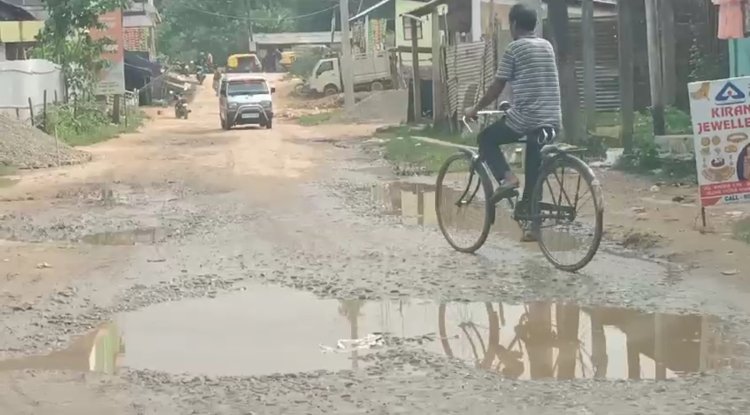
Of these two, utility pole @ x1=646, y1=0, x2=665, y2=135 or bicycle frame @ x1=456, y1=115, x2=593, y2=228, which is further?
utility pole @ x1=646, y1=0, x2=665, y2=135

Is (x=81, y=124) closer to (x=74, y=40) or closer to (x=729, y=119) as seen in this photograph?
(x=74, y=40)

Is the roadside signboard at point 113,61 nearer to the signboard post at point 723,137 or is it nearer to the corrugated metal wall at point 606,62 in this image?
the corrugated metal wall at point 606,62

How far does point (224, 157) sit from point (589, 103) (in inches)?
285

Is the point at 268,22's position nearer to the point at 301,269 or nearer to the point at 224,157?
the point at 224,157

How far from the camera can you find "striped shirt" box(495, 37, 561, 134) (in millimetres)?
7762

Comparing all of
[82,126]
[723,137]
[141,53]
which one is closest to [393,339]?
[723,137]

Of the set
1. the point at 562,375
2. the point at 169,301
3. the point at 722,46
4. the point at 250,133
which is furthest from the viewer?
the point at 250,133

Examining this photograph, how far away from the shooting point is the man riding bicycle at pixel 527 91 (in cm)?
777

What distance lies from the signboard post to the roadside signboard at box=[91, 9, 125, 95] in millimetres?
27297

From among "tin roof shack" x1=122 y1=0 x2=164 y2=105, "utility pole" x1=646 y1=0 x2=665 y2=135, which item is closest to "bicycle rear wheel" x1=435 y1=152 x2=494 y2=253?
"utility pole" x1=646 y1=0 x2=665 y2=135

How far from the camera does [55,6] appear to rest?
30719 millimetres

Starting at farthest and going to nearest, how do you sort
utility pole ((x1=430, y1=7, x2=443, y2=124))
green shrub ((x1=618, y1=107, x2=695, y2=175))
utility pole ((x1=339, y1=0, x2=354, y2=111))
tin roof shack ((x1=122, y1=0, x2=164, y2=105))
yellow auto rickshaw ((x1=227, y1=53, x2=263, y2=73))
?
yellow auto rickshaw ((x1=227, y1=53, x2=263, y2=73)), tin roof shack ((x1=122, y1=0, x2=164, y2=105)), utility pole ((x1=339, y1=0, x2=354, y2=111)), utility pole ((x1=430, y1=7, x2=443, y2=124)), green shrub ((x1=618, y1=107, x2=695, y2=175))

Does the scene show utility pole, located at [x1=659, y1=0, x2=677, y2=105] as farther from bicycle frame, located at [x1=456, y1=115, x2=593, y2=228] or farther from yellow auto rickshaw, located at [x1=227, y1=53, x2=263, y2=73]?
yellow auto rickshaw, located at [x1=227, y1=53, x2=263, y2=73]

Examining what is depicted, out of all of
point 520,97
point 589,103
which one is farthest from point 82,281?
point 589,103
